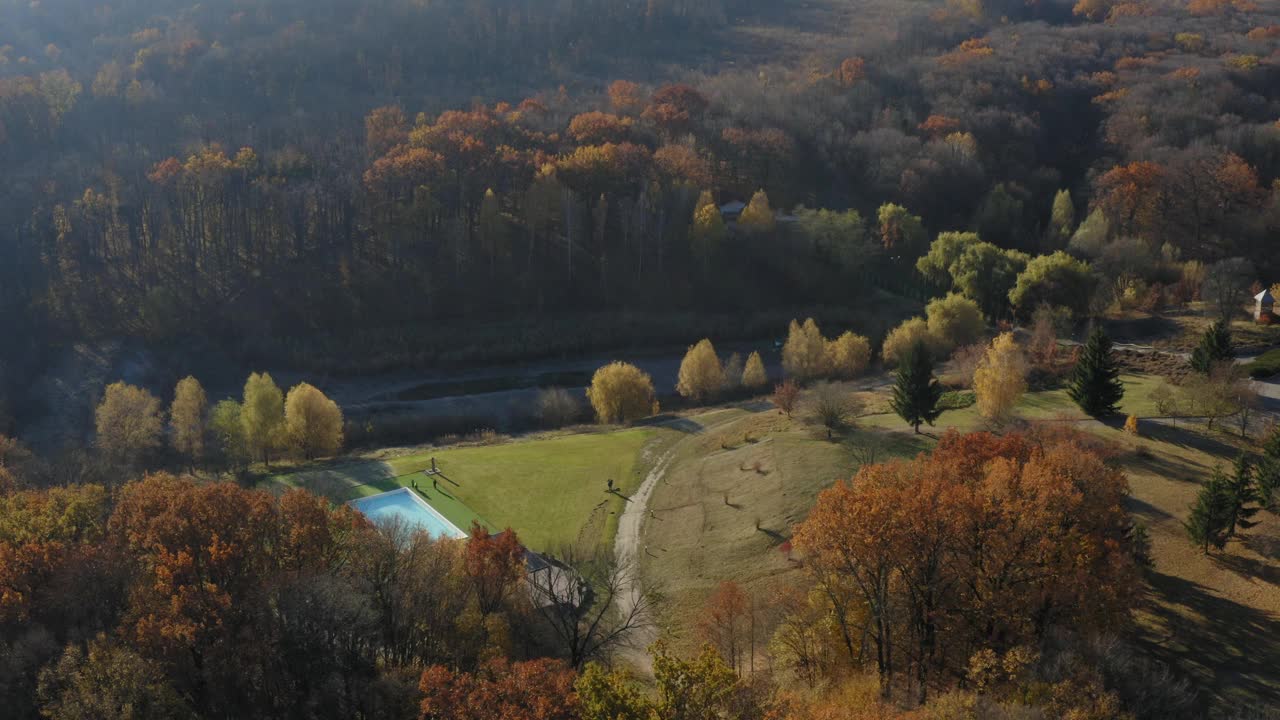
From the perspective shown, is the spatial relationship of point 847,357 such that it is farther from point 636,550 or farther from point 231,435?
point 231,435

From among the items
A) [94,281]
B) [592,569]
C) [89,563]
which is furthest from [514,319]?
[89,563]

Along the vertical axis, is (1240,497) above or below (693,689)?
below

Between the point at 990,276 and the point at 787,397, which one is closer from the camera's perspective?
the point at 787,397

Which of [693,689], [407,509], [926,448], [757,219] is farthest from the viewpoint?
A: [757,219]

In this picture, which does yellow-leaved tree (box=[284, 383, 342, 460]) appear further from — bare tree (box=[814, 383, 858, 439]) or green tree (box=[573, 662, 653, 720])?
green tree (box=[573, 662, 653, 720])

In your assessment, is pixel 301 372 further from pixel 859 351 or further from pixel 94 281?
pixel 859 351

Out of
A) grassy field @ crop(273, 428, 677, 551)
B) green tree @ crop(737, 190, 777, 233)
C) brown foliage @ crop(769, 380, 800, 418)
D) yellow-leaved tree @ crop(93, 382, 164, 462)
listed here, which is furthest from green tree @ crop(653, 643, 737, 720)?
green tree @ crop(737, 190, 777, 233)

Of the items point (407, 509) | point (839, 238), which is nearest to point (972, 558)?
point (407, 509)
